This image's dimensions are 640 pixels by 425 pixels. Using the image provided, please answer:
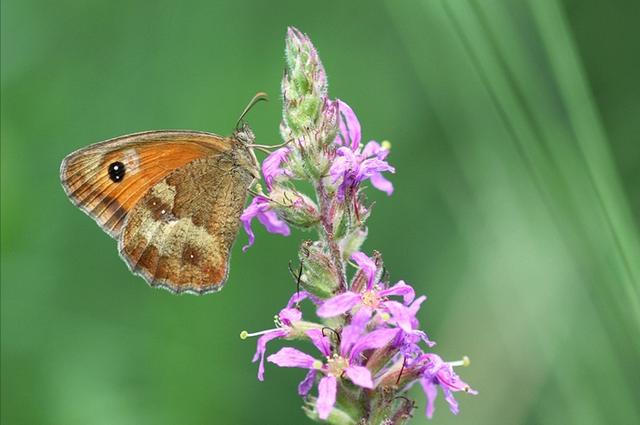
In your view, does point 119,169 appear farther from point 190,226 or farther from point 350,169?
point 350,169

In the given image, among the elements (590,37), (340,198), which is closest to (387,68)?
(590,37)

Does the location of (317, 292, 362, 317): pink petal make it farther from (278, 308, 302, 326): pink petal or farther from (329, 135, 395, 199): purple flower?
(329, 135, 395, 199): purple flower

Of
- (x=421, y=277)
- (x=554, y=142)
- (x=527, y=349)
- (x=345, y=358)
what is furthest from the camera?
(x=421, y=277)

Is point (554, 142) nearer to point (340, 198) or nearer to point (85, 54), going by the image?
point (340, 198)

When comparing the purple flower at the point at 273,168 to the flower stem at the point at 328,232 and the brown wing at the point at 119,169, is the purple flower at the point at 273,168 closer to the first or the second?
the flower stem at the point at 328,232

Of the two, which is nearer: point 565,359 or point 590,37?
point 565,359

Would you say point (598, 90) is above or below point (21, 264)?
above

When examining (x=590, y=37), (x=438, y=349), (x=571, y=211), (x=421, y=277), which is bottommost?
(x=438, y=349)
